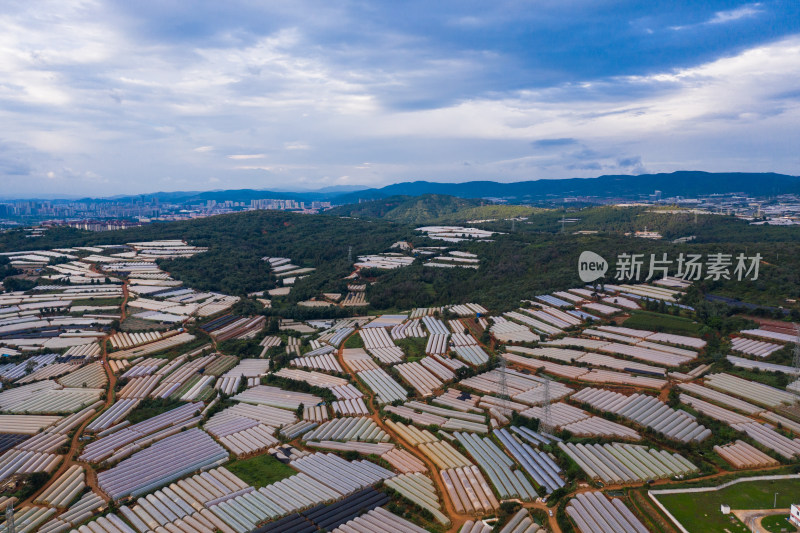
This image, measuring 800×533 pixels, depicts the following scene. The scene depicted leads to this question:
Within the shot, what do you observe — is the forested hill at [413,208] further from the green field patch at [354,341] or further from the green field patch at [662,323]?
the green field patch at [662,323]

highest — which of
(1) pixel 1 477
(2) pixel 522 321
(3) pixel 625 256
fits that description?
(3) pixel 625 256

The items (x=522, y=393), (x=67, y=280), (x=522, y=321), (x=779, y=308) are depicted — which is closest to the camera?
(x=522, y=393)

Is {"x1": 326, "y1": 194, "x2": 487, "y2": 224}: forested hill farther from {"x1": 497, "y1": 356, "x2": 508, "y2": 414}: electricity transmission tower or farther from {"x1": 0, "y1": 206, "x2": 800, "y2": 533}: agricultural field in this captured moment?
{"x1": 497, "y1": 356, "x2": 508, "y2": 414}: electricity transmission tower

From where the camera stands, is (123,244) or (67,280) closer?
(67,280)

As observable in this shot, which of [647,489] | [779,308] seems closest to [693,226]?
[779,308]

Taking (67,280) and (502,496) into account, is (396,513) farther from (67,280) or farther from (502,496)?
(67,280)

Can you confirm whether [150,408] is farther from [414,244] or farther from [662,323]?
[414,244]

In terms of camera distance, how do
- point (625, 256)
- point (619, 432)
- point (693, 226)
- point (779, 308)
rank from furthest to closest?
point (693, 226) < point (625, 256) < point (779, 308) < point (619, 432)

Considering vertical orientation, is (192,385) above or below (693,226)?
below

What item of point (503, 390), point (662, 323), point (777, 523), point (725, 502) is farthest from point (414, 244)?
point (777, 523)
